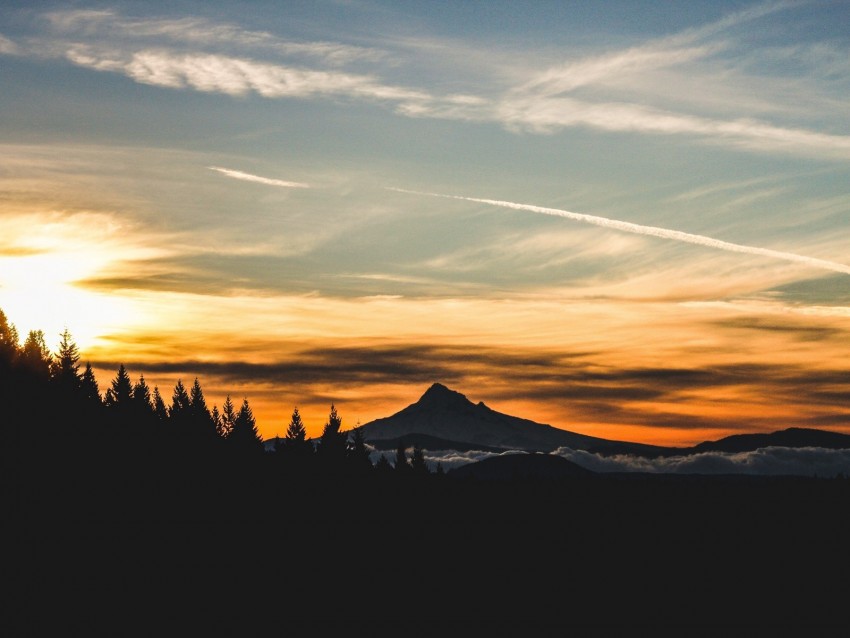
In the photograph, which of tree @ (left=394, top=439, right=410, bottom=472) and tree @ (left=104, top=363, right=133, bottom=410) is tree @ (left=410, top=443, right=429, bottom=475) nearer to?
tree @ (left=394, top=439, right=410, bottom=472)

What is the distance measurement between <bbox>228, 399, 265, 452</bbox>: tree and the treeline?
0.15 meters

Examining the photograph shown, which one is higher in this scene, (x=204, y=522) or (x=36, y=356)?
(x=36, y=356)

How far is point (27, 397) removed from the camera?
10175 cm

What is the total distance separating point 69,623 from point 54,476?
2085 cm

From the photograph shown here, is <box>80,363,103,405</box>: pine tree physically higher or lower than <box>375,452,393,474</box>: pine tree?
higher

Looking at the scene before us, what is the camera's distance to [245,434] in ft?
461

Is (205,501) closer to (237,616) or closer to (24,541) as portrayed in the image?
(237,616)

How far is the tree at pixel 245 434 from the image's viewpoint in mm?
134625

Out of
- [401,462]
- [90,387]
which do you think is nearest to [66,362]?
[90,387]

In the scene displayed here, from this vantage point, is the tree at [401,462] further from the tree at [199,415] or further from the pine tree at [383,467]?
the tree at [199,415]

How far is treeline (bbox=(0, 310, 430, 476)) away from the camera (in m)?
95.6

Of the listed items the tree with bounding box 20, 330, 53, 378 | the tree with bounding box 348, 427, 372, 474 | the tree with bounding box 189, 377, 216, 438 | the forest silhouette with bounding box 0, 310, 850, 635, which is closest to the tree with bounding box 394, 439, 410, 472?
the forest silhouette with bounding box 0, 310, 850, 635

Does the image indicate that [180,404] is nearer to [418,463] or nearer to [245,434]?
[245,434]

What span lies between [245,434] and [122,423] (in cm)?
3267
